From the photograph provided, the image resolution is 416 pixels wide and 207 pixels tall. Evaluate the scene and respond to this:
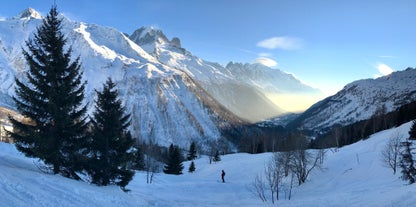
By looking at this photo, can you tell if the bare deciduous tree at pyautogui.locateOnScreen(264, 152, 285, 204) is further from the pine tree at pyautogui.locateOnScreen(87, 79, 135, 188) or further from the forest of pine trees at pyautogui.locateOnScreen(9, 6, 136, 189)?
the forest of pine trees at pyautogui.locateOnScreen(9, 6, 136, 189)

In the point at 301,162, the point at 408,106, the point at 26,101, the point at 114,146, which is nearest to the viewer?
the point at 26,101

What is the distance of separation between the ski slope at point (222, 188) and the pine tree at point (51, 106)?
6.15 ft

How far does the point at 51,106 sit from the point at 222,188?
3416cm

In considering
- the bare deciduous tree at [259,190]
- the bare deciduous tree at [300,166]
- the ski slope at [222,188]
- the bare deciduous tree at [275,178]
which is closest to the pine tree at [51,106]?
the ski slope at [222,188]

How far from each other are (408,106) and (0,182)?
11197cm

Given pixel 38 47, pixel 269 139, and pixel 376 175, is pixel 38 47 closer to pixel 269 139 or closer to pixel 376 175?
pixel 376 175

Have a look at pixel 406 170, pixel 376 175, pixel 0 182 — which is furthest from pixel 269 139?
pixel 0 182

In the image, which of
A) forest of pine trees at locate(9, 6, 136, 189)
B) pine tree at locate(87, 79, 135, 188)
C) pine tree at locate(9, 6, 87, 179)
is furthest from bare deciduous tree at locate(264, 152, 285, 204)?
pine tree at locate(9, 6, 87, 179)

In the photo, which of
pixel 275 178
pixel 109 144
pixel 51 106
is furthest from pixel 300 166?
pixel 51 106

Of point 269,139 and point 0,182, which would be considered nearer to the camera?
point 0,182

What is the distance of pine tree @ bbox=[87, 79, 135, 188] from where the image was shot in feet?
93.0

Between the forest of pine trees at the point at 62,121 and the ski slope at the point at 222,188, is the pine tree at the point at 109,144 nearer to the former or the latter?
the forest of pine trees at the point at 62,121

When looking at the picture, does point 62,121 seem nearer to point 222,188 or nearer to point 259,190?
point 259,190

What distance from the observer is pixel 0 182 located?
1769 centimetres
